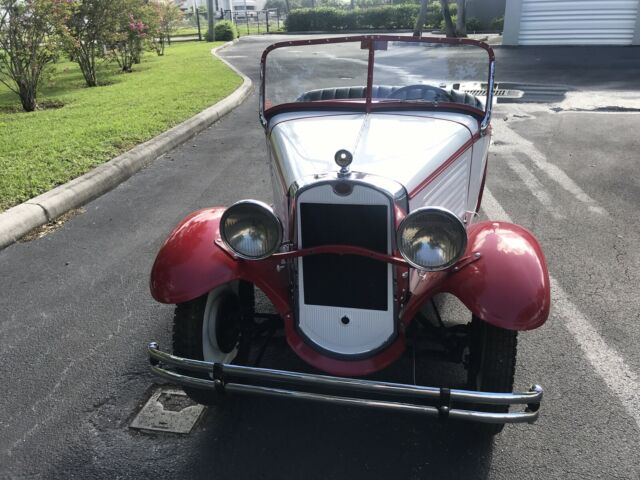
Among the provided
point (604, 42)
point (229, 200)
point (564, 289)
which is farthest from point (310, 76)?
point (604, 42)

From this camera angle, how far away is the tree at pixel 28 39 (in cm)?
854

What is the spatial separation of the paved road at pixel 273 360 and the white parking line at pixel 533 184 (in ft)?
0.11

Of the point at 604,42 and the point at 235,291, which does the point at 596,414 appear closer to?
the point at 235,291

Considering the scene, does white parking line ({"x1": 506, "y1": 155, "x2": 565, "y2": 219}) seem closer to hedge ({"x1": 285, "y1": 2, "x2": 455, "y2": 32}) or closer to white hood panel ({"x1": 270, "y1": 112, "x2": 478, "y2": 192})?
white hood panel ({"x1": 270, "y1": 112, "x2": 478, "y2": 192})

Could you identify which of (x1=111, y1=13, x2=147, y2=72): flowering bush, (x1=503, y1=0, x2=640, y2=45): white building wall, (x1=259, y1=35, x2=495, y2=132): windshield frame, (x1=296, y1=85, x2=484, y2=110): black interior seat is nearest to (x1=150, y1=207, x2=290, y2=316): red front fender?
(x1=259, y1=35, x2=495, y2=132): windshield frame

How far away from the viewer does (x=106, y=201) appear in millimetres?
5691

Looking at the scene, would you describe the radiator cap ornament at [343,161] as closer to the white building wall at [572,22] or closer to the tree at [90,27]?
the tree at [90,27]

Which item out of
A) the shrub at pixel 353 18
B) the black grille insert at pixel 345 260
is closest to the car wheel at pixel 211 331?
the black grille insert at pixel 345 260

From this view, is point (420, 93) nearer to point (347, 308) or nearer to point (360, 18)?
point (347, 308)

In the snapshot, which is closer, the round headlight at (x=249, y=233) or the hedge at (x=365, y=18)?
the round headlight at (x=249, y=233)

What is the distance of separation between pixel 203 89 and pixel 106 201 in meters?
6.44

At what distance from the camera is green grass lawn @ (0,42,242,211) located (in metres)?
5.99

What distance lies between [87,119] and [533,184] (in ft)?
21.7

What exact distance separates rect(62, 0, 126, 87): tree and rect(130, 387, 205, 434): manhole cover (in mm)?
9925
